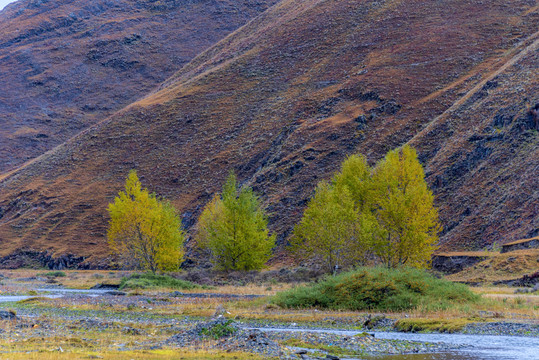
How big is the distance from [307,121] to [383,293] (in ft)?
219

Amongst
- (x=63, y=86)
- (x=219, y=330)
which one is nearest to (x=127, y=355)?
(x=219, y=330)

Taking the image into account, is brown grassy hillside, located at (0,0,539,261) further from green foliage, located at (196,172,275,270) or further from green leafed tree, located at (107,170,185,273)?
green leafed tree, located at (107,170,185,273)

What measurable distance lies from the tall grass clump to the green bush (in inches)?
800

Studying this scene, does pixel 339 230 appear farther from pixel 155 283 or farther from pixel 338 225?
pixel 155 283

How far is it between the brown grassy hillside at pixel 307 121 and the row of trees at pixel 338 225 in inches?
600

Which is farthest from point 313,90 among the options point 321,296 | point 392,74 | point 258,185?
point 321,296

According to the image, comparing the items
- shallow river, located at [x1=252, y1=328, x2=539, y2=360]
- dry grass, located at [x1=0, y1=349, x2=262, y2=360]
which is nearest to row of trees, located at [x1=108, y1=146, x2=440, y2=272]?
shallow river, located at [x1=252, y1=328, x2=539, y2=360]

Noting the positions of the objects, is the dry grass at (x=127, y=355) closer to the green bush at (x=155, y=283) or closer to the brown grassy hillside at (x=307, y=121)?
the green bush at (x=155, y=283)

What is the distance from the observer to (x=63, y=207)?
103 m

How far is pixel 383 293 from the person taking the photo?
3347cm

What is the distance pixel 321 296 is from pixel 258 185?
2088 inches

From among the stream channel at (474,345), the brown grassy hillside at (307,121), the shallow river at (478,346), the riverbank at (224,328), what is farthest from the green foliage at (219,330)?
the brown grassy hillside at (307,121)

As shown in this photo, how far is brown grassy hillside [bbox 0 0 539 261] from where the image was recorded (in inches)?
3078

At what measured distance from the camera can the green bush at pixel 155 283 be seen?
53969mm
